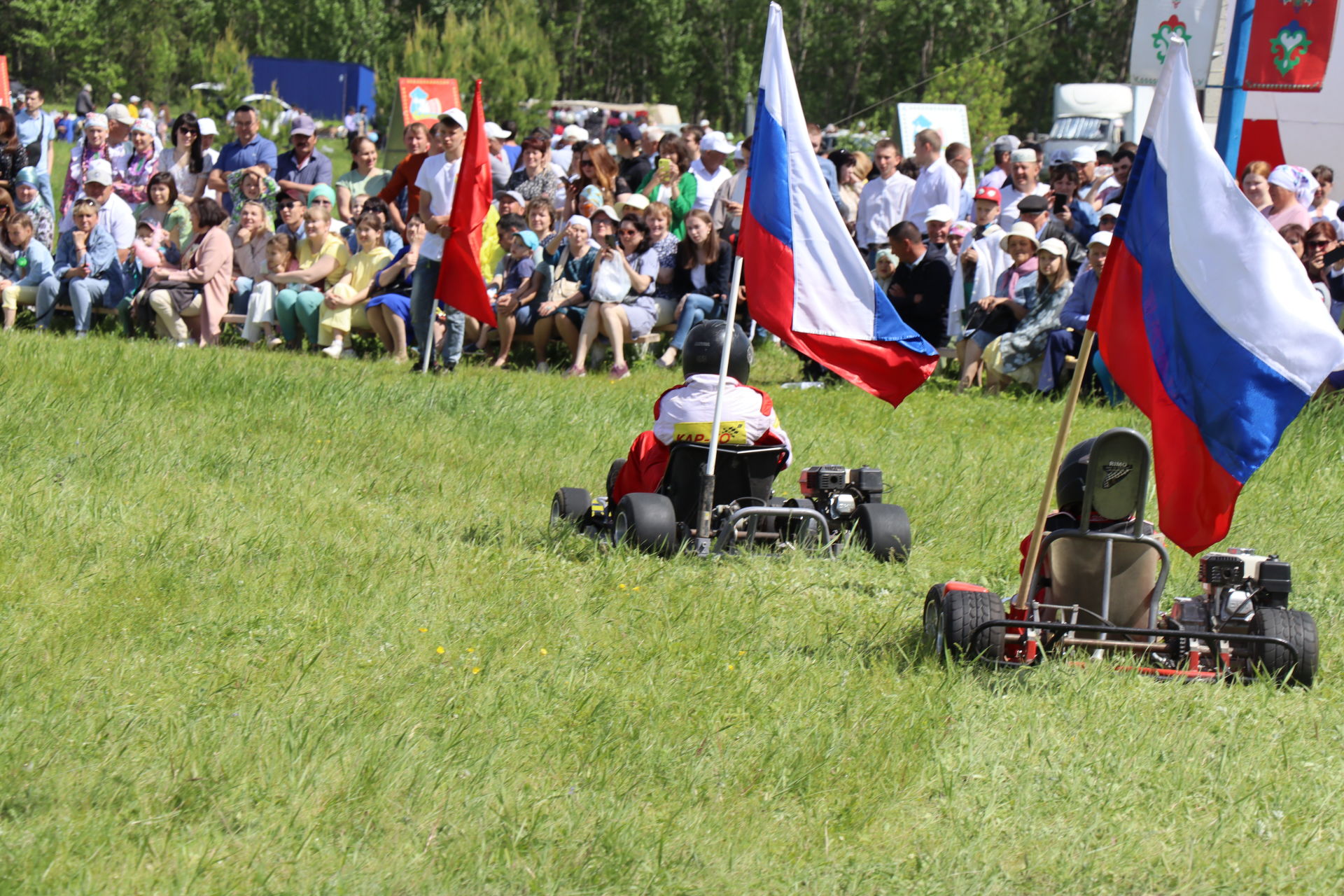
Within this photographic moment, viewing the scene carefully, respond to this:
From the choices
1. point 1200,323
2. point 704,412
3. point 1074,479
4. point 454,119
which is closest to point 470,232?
point 454,119

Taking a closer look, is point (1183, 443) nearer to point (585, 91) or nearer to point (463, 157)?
point (463, 157)

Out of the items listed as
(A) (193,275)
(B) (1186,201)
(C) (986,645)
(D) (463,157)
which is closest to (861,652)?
(C) (986,645)

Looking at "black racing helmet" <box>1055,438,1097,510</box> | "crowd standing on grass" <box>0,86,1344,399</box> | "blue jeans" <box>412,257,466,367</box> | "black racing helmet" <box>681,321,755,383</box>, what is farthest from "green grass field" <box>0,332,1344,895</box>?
"crowd standing on grass" <box>0,86,1344,399</box>

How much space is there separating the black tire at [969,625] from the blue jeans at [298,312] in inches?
394

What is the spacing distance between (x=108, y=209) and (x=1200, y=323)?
13.1 metres

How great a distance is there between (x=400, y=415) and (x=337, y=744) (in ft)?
21.5

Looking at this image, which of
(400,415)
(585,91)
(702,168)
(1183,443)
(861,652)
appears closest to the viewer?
(1183,443)

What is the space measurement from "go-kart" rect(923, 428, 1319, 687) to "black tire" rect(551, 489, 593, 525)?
2.67m

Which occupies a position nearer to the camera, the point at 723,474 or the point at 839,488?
the point at 723,474

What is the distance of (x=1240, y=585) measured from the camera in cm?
616

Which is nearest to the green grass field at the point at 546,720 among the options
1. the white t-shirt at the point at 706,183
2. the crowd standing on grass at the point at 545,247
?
the crowd standing on grass at the point at 545,247

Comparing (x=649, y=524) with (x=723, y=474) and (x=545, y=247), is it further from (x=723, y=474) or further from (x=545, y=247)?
(x=545, y=247)

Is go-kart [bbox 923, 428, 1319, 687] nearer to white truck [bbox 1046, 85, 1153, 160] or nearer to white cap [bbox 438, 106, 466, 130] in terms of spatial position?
white cap [bbox 438, 106, 466, 130]

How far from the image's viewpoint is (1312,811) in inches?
192
